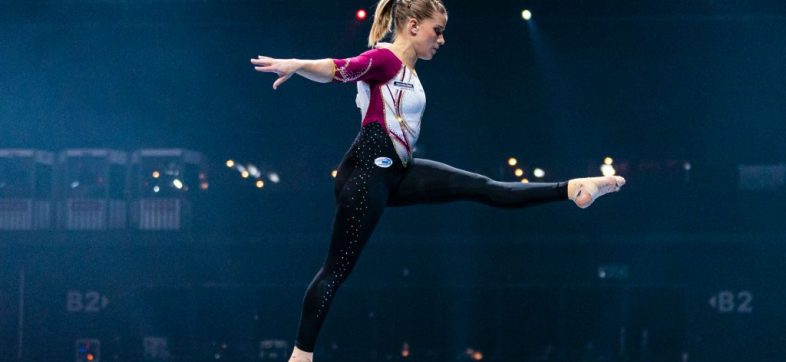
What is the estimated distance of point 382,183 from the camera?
9.98 feet

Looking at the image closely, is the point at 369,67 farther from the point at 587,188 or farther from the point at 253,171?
the point at 253,171

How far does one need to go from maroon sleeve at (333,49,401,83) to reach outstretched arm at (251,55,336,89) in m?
0.03

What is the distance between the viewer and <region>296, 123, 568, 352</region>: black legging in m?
2.97

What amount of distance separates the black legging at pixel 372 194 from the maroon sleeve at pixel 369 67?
0.19 m

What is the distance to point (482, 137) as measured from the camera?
9406 mm

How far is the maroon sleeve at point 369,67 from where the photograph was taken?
2.84 metres

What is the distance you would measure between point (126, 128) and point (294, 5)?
7.66 ft

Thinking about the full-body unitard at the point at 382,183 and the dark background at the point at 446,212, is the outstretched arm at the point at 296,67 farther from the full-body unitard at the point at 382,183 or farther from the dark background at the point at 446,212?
the dark background at the point at 446,212

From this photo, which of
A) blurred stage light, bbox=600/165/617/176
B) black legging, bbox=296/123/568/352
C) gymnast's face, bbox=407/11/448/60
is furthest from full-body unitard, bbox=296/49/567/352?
blurred stage light, bbox=600/165/617/176

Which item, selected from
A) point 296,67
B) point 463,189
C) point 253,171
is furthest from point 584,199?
point 253,171

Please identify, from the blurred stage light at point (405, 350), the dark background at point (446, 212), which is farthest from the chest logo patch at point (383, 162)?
the blurred stage light at point (405, 350)

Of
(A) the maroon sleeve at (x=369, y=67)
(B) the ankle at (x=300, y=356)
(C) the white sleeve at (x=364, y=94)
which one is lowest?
(B) the ankle at (x=300, y=356)

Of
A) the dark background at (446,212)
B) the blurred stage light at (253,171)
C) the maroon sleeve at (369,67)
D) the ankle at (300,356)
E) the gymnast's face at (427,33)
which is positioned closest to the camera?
the maroon sleeve at (369,67)

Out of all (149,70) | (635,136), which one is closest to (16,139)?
(149,70)
